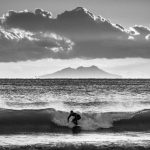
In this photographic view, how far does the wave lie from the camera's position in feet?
100

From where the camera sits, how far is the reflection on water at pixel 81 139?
23.1 meters

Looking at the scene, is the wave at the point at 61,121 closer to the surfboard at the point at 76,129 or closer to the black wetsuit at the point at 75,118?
the surfboard at the point at 76,129

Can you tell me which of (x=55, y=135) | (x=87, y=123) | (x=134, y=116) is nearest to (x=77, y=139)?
(x=55, y=135)

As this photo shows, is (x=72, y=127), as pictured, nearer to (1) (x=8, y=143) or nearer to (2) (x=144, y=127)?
(2) (x=144, y=127)

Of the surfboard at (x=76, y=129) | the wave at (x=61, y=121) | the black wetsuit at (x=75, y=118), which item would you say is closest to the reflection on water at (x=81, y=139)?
the surfboard at (x=76, y=129)

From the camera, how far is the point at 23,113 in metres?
35.8

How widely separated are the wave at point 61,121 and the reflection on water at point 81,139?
8.64 ft

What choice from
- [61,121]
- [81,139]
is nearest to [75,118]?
[61,121]

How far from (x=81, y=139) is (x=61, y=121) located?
7701 mm

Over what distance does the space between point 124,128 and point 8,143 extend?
10.5 m

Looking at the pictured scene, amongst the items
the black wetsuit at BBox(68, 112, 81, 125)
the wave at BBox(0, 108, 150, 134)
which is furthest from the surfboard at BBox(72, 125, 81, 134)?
the black wetsuit at BBox(68, 112, 81, 125)

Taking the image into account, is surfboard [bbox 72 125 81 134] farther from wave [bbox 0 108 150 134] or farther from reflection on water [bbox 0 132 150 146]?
reflection on water [bbox 0 132 150 146]

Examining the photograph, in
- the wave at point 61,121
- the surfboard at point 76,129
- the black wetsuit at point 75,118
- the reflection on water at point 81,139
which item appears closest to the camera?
the reflection on water at point 81,139

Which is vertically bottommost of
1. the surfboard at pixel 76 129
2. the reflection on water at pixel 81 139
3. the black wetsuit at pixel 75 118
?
the reflection on water at pixel 81 139
